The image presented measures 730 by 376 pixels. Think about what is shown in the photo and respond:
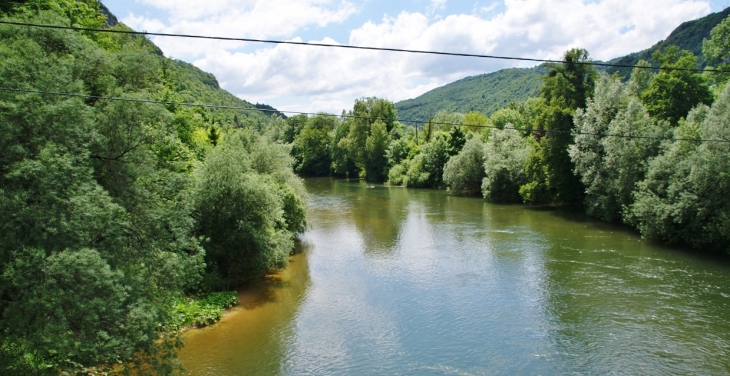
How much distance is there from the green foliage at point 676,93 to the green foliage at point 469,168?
760 inches

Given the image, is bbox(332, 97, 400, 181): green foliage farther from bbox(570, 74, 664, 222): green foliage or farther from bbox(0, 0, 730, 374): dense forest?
bbox(570, 74, 664, 222): green foliage

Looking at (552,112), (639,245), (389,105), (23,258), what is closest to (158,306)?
(23,258)

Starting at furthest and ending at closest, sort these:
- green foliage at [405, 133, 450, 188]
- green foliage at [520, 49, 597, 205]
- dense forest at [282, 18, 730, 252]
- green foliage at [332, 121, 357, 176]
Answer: green foliage at [332, 121, 357, 176] < green foliage at [405, 133, 450, 188] < green foliage at [520, 49, 597, 205] < dense forest at [282, 18, 730, 252]

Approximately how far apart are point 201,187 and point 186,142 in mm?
9196

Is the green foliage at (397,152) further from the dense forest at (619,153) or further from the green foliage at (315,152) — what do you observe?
the green foliage at (315,152)

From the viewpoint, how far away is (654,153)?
29891 millimetres

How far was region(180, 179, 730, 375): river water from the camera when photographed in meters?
14.4

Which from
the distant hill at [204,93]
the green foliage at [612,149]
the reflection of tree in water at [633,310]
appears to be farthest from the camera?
the distant hill at [204,93]

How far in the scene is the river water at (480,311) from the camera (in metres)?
14.4

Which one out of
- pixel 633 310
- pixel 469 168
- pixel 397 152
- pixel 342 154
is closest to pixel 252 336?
pixel 633 310

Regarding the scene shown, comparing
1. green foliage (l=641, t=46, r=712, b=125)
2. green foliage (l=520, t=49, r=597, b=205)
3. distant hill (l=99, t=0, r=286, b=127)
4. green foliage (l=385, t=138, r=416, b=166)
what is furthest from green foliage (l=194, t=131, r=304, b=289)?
green foliage (l=385, t=138, r=416, b=166)

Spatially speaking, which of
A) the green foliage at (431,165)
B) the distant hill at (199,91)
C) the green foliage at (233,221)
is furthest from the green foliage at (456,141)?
the green foliage at (233,221)

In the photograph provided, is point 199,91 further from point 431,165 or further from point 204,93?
point 431,165

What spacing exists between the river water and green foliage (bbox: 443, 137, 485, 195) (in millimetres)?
22282
